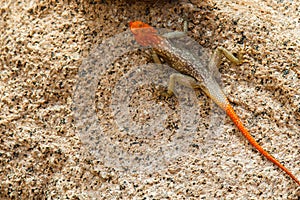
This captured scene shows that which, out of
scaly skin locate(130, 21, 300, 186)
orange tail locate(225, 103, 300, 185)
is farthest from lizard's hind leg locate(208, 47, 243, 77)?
orange tail locate(225, 103, 300, 185)

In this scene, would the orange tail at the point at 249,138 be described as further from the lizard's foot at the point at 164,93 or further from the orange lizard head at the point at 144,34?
the orange lizard head at the point at 144,34

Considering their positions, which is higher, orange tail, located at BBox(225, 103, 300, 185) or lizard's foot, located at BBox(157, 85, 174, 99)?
lizard's foot, located at BBox(157, 85, 174, 99)

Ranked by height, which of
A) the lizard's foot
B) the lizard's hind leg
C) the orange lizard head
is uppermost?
the orange lizard head

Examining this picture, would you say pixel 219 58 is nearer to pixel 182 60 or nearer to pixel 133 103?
pixel 182 60

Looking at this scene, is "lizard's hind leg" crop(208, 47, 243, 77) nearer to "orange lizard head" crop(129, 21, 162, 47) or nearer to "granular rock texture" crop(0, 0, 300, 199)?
"granular rock texture" crop(0, 0, 300, 199)

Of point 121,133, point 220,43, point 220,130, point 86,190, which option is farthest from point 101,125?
point 220,43

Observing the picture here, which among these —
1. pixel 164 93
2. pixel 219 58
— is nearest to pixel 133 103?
pixel 164 93

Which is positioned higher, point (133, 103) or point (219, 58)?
point (219, 58)
